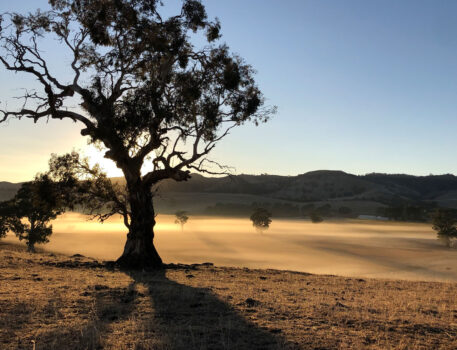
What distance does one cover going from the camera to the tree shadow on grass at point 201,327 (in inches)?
288

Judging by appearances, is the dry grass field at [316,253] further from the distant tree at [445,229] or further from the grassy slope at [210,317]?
the grassy slope at [210,317]

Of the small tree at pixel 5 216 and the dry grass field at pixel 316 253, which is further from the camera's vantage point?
the small tree at pixel 5 216

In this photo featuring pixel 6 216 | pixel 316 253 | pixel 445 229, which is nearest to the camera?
pixel 6 216

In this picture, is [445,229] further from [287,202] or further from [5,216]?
[287,202]

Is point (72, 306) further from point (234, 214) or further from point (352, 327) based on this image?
point (234, 214)


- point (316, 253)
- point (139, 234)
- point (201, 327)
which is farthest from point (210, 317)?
point (316, 253)

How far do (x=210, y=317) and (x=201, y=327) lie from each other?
112cm

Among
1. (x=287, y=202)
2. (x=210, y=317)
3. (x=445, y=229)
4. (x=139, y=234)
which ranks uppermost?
(x=287, y=202)

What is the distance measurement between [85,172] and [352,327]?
62.7 feet

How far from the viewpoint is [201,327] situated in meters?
8.40

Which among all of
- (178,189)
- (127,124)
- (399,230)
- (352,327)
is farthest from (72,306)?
(178,189)

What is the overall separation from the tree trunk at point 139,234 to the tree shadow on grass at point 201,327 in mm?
10806

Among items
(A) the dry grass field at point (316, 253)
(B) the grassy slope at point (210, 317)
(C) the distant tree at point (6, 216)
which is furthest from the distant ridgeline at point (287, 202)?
(B) the grassy slope at point (210, 317)

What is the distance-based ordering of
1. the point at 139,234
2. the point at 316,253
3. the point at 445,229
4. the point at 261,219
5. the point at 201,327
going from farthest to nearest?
1. the point at 261,219
2. the point at 445,229
3. the point at 316,253
4. the point at 139,234
5. the point at 201,327
